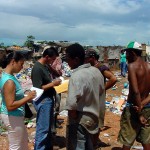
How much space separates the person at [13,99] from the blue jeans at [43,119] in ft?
3.10

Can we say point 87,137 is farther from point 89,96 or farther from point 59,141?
point 59,141

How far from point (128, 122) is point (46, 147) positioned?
1.44 meters

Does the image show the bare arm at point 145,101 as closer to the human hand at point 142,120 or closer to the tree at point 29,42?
the human hand at point 142,120

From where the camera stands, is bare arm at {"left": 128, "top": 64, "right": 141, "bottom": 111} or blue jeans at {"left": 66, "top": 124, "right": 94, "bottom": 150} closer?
blue jeans at {"left": 66, "top": 124, "right": 94, "bottom": 150}

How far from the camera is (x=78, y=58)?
354 centimetres

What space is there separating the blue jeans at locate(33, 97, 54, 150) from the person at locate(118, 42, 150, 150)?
1158 millimetres

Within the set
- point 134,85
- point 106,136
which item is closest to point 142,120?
point 134,85

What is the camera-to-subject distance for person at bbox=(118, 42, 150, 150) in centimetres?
430

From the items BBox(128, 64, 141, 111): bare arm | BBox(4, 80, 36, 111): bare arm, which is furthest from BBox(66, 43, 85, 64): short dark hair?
BBox(128, 64, 141, 111): bare arm

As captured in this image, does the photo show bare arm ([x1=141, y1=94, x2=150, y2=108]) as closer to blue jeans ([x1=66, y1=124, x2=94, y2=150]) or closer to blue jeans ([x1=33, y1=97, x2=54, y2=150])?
blue jeans ([x1=66, y1=124, x2=94, y2=150])

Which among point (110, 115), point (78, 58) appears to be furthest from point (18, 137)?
point (110, 115)

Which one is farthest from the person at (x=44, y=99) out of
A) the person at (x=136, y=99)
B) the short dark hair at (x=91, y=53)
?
the person at (x=136, y=99)

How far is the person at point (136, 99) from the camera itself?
14.1 ft

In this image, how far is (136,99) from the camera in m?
4.30
